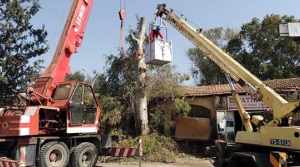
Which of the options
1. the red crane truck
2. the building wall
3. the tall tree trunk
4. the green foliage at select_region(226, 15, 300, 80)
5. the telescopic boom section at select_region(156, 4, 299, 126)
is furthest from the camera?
the green foliage at select_region(226, 15, 300, 80)

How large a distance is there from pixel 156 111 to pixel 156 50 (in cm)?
667

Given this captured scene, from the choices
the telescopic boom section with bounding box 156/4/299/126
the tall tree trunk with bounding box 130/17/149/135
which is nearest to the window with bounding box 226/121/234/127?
the tall tree trunk with bounding box 130/17/149/135

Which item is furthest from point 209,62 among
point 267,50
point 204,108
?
point 204,108

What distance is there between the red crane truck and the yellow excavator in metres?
4.71

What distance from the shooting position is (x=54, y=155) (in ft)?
36.3

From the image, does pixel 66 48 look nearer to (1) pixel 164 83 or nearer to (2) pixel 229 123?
(1) pixel 164 83

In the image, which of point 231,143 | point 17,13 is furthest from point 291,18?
point 231,143

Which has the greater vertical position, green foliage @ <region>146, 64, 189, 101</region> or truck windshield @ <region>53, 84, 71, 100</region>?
green foliage @ <region>146, 64, 189, 101</region>

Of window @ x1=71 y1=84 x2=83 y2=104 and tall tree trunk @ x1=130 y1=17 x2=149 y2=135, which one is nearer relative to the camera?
window @ x1=71 y1=84 x2=83 y2=104

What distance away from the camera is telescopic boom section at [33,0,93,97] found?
1167 cm

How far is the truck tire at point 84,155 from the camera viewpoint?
11.6 m

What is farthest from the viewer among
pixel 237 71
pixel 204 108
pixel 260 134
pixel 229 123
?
pixel 204 108

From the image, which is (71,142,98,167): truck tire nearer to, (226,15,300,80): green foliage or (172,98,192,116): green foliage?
(172,98,192,116): green foliage

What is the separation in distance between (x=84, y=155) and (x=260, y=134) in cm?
661
